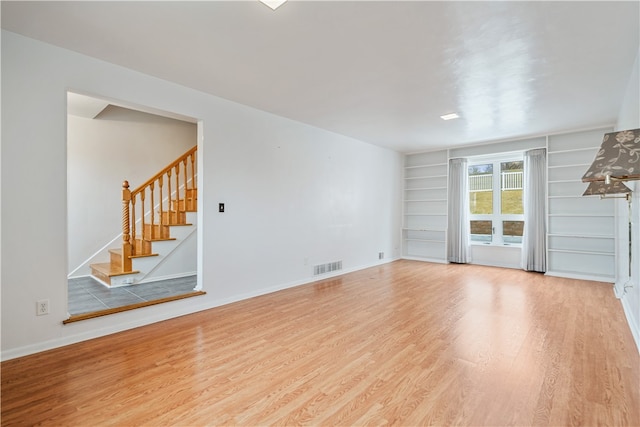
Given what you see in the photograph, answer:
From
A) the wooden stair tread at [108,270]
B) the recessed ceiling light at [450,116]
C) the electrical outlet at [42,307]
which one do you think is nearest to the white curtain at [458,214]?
the recessed ceiling light at [450,116]

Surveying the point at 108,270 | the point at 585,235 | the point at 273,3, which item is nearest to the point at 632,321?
the point at 585,235

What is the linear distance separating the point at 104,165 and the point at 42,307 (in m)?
3.18

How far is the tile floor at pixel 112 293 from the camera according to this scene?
3326 mm

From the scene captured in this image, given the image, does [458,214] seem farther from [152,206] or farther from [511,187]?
[152,206]

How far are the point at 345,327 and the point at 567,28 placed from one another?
3151mm

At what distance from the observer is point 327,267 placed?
5422 millimetres

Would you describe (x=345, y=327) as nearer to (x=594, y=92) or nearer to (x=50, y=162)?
(x=50, y=162)

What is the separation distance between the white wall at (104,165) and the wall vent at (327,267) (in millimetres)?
3374

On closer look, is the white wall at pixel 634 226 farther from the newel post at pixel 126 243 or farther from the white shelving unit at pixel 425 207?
the newel post at pixel 126 243

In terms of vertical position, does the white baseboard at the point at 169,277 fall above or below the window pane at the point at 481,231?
below

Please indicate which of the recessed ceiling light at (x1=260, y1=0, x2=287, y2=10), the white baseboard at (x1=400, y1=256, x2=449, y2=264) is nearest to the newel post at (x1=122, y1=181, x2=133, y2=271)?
the recessed ceiling light at (x1=260, y1=0, x2=287, y2=10)

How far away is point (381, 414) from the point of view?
1770 mm

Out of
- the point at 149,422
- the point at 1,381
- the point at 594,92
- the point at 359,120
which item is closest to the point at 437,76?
the point at 359,120

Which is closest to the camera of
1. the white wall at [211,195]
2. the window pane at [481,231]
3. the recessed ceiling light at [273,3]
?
the recessed ceiling light at [273,3]
